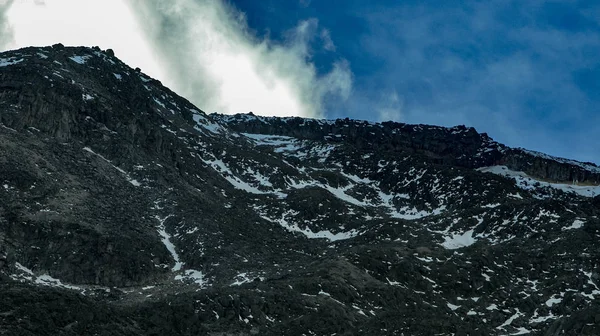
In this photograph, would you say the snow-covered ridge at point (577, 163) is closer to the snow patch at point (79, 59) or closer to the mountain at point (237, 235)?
the mountain at point (237, 235)

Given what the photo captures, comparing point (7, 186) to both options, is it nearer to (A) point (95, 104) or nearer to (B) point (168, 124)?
(A) point (95, 104)

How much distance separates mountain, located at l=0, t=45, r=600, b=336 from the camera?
6538cm

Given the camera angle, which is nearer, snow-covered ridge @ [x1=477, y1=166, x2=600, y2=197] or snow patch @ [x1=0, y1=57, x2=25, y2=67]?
snow patch @ [x1=0, y1=57, x2=25, y2=67]

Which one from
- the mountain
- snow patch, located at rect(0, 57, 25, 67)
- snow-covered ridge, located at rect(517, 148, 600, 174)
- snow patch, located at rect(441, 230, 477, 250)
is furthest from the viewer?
snow-covered ridge, located at rect(517, 148, 600, 174)

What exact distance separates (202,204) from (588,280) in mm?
57112

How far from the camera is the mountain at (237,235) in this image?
65375 millimetres

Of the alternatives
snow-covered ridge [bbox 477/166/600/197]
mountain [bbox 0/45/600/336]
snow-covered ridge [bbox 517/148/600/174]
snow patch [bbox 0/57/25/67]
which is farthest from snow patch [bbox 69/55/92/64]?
snow-covered ridge [bbox 517/148/600/174]

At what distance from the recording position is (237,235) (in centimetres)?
9806

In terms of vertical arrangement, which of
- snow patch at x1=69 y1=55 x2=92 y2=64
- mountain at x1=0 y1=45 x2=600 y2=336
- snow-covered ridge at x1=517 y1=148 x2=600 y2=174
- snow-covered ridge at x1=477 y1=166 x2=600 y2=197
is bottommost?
mountain at x1=0 y1=45 x2=600 y2=336

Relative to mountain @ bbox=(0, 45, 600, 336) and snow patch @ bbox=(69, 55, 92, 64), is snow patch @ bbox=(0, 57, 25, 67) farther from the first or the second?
snow patch @ bbox=(69, 55, 92, 64)

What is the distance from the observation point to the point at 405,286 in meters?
84.1

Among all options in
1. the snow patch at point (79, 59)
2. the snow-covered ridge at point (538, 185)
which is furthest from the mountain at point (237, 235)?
the snow patch at point (79, 59)

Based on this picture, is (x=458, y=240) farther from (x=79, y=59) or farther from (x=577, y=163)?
(x=577, y=163)

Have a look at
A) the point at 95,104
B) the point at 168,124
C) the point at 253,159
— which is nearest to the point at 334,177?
the point at 253,159
